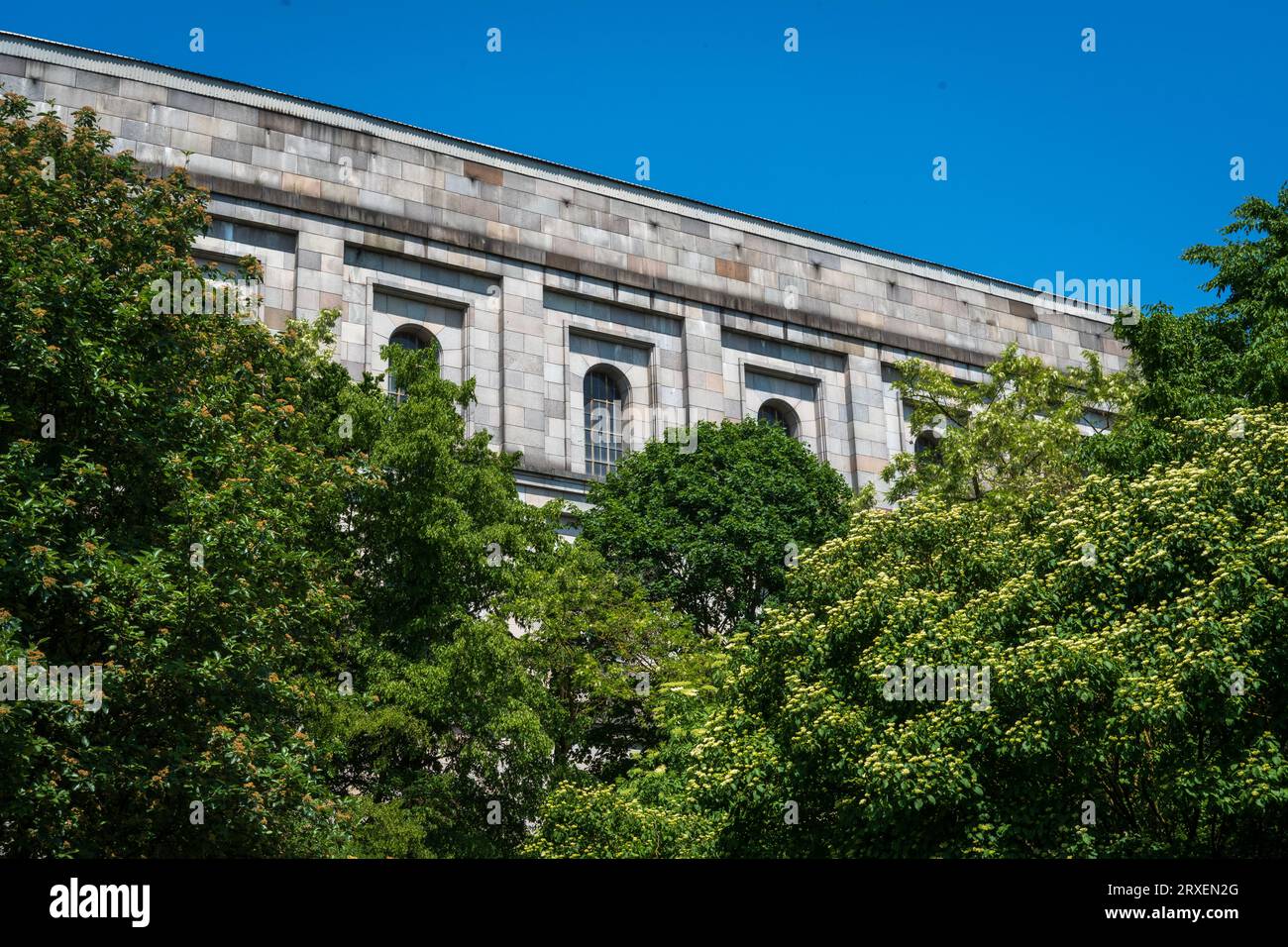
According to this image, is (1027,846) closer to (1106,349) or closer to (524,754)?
(524,754)

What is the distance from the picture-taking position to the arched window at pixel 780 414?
38438 mm

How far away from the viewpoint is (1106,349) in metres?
43.9

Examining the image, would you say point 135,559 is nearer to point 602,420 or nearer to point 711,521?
point 711,521

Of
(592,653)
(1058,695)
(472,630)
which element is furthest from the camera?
(592,653)

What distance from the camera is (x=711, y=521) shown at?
2928 cm

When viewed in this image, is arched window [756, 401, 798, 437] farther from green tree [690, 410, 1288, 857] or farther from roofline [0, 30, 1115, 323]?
green tree [690, 410, 1288, 857]

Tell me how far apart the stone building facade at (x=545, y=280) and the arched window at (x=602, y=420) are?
0.15ft

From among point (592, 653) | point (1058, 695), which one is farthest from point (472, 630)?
point (1058, 695)

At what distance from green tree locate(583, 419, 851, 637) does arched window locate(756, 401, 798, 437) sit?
7.27 meters

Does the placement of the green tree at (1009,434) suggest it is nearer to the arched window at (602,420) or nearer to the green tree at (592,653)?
the green tree at (592,653)

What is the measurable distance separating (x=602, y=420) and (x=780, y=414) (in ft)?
16.9

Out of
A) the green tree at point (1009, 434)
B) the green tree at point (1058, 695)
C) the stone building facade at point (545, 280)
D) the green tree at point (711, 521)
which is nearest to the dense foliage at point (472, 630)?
the green tree at point (1058, 695)

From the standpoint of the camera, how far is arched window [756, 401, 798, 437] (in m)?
38.4
